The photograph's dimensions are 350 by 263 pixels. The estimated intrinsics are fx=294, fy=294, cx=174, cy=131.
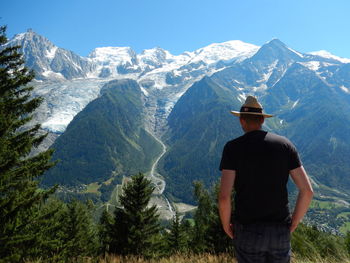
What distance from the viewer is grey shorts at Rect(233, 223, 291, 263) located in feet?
14.4

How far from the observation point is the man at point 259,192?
4.40 m

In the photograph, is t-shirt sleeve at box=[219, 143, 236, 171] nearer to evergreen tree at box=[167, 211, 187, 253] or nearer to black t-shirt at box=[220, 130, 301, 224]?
black t-shirt at box=[220, 130, 301, 224]

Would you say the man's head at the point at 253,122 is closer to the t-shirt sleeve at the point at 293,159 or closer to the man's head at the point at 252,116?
the man's head at the point at 252,116

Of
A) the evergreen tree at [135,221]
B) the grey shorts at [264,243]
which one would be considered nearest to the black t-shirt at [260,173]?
the grey shorts at [264,243]

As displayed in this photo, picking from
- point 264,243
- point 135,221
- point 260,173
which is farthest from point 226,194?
point 135,221

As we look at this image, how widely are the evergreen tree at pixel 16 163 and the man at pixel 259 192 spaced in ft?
33.1

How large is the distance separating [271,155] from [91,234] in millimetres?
55976

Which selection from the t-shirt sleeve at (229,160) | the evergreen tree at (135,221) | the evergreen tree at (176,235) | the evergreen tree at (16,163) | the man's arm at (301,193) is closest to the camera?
the t-shirt sleeve at (229,160)

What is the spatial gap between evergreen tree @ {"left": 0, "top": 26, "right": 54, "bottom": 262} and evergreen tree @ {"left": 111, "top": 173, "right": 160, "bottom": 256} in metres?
19.9

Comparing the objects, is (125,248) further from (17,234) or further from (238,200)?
(238,200)

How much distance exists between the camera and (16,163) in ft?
42.7

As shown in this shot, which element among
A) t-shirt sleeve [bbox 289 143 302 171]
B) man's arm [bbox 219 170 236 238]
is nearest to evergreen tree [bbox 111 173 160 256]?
man's arm [bbox 219 170 236 238]

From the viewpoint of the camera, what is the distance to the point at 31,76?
15500 millimetres

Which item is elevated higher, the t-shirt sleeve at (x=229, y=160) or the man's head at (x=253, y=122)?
the man's head at (x=253, y=122)
